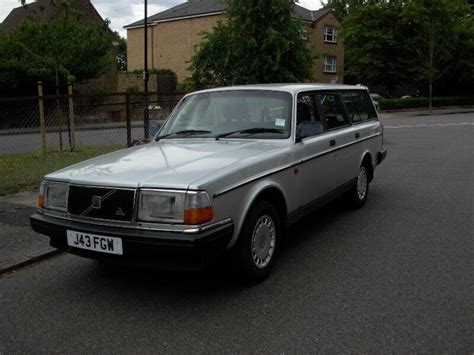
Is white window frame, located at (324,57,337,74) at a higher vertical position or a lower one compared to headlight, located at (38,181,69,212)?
higher

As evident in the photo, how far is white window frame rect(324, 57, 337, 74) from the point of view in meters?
43.8

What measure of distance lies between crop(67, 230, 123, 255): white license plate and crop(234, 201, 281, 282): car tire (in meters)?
0.93

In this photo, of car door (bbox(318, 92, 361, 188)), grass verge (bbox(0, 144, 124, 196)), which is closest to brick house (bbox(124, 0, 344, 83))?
grass verge (bbox(0, 144, 124, 196))

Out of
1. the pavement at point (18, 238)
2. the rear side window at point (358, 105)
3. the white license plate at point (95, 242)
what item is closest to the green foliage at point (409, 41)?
the rear side window at point (358, 105)

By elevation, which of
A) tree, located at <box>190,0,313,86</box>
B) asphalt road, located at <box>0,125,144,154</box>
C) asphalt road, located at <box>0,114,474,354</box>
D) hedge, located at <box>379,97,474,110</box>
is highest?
tree, located at <box>190,0,313,86</box>

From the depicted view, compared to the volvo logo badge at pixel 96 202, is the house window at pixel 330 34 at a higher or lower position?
higher

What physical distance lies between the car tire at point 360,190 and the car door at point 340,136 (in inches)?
10.7

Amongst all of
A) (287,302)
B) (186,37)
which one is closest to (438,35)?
(186,37)

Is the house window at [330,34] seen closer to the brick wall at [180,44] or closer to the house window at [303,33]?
the brick wall at [180,44]

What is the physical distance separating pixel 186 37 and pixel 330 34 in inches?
496

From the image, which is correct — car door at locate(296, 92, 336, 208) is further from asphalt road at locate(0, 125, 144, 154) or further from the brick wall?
the brick wall

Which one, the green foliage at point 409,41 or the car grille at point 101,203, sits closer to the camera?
the car grille at point 101,203

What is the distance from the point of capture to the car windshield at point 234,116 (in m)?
5.09

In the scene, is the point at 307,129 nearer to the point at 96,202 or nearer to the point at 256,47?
the point at 96,202
